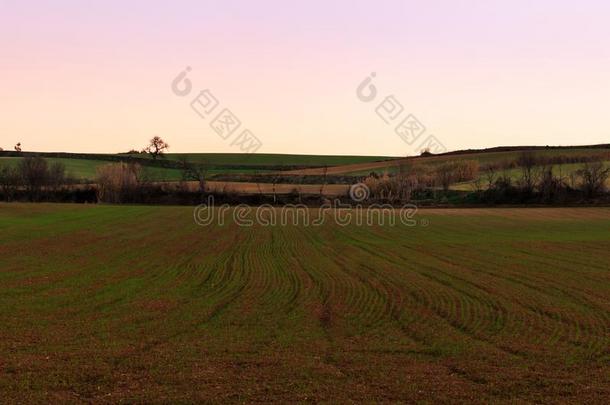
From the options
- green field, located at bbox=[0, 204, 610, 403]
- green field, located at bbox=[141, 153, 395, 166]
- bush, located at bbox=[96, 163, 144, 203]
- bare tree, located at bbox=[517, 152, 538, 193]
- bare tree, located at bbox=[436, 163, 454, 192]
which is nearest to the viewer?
green field, located at bbox=[0, 204, 610, 403]

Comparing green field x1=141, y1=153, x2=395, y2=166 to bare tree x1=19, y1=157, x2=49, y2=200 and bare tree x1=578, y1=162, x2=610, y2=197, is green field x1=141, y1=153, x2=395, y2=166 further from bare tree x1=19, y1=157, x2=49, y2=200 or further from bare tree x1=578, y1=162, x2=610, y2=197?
bare tree x1=578, y1=162, x2=610, y2=197

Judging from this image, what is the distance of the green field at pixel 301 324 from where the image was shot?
10.3m

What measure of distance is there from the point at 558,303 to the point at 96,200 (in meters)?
80.1

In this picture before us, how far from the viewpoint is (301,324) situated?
14.9 metres

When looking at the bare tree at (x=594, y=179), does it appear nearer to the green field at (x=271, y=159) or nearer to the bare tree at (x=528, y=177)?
the bare tree at (x=528, y=177)

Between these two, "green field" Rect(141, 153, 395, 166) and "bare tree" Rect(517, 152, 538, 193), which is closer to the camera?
"bare tree" Rect(517, 152, 538, 193)

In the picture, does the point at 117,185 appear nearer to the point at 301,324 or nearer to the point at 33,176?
the point at 33,176

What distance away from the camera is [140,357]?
11828mm

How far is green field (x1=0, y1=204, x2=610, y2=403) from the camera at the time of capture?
1030 centimetres

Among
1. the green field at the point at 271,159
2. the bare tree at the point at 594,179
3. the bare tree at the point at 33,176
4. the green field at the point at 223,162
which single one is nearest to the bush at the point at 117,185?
the bare tree at the point at 33,176

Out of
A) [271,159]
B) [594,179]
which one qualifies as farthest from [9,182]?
[594,179]

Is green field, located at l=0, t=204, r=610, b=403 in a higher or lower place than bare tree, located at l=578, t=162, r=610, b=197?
lower

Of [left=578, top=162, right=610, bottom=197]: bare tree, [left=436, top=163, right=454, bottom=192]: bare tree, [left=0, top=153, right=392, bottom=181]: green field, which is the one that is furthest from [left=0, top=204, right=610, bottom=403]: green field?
[left=0, top=153, right=392, bottom=181]: green field

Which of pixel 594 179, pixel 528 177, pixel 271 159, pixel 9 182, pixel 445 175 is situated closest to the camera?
pixel 594 179
